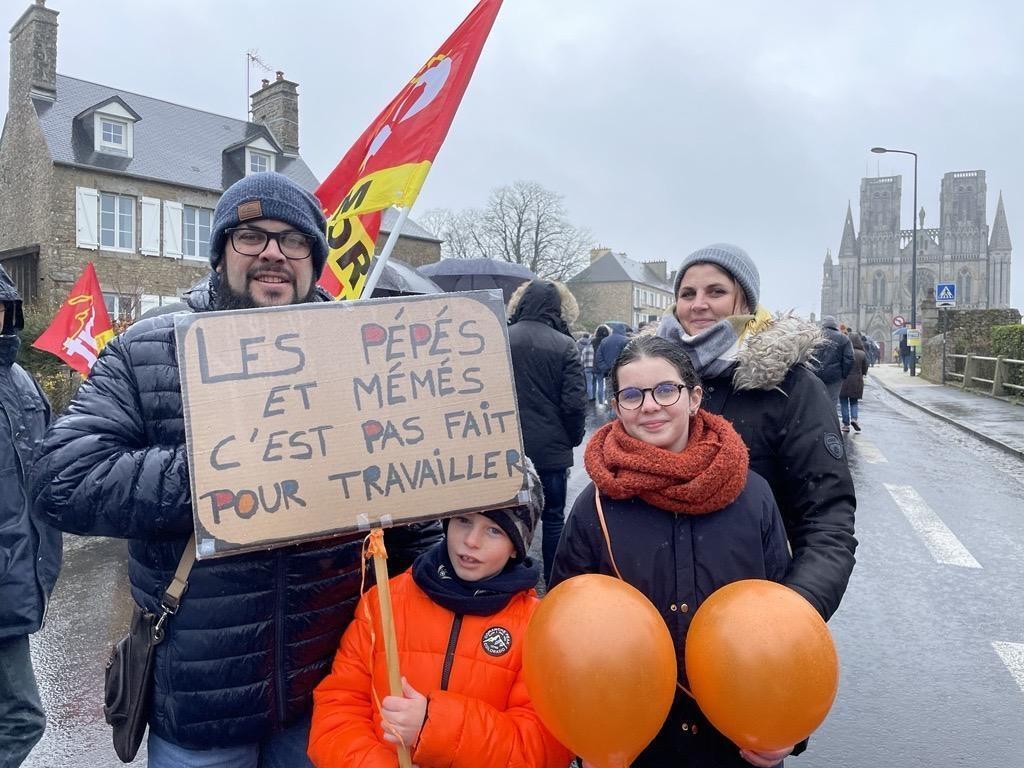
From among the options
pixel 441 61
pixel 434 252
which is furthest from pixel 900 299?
pixel 441 61

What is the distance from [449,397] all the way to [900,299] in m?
105

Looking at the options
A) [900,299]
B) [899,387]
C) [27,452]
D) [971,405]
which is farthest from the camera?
[900,299]

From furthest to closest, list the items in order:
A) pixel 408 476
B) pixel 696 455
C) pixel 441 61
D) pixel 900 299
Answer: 1. pixel 900 299
2. pixel 441 61
3. pixel 696 455
4. pixel 408 476

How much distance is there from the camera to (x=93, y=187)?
24.3 meters

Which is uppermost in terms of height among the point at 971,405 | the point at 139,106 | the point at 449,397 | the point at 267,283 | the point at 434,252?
the point at 139,106

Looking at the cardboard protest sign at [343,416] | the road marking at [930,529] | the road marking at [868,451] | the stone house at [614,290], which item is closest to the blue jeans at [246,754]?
the cardboard protest sign at [343,416]

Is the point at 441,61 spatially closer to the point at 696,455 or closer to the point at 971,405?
the point at 696,455

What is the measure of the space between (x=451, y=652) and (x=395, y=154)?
2.41 m

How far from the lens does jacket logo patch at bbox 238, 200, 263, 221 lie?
2.01 metres

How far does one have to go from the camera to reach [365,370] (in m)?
1.84

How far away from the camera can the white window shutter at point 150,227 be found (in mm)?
25078

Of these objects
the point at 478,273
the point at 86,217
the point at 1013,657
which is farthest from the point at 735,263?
the point at 86,217

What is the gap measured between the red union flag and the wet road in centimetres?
248

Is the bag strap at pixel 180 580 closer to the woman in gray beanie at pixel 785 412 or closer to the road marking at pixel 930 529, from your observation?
the woman in gray beanie at pixel 785 412
